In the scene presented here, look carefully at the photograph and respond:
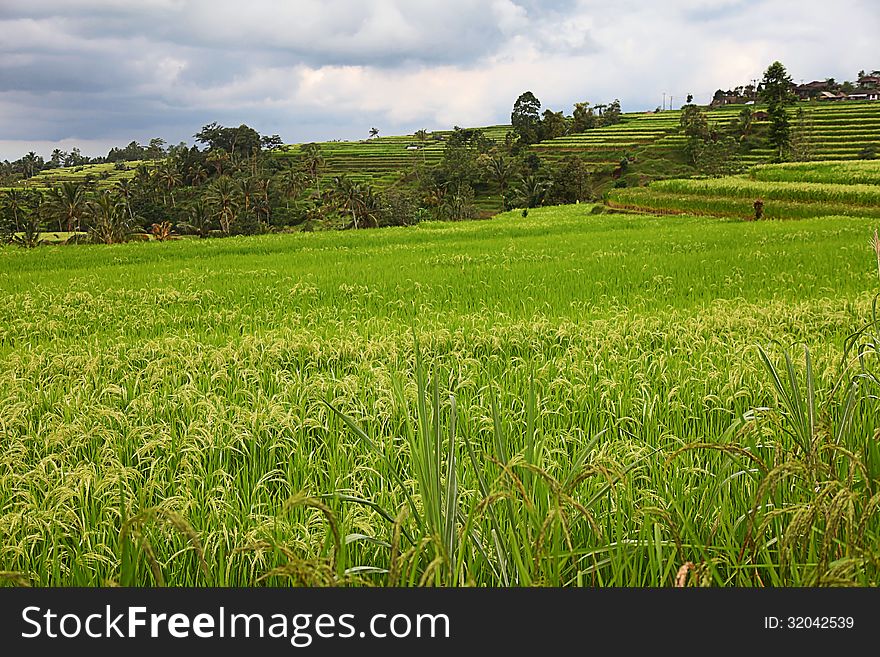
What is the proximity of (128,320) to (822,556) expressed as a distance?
713 centimetres

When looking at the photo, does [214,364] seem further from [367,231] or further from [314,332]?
[367,231]

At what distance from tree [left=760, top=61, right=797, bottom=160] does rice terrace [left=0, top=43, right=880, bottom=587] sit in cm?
2895

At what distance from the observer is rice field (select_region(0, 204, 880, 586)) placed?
1872 millimetres

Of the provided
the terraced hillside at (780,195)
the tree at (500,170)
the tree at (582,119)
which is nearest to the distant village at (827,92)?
the tree at (582,119)

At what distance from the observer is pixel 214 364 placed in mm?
5020

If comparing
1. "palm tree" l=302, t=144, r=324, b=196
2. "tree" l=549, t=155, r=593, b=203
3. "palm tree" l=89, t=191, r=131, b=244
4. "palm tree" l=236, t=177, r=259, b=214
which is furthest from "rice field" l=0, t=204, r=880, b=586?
"palm tree" l=302, t=144, r=324, b=196

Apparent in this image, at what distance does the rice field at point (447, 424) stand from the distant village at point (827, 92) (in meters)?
80.8

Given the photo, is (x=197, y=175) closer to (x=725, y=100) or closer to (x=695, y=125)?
(x=695, y=125)

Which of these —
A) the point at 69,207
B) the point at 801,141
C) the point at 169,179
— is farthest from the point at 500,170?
the point at 69,207

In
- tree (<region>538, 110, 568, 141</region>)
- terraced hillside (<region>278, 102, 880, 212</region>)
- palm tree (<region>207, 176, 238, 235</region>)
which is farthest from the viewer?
tree (<region>538, 110, 568, 141</region>)

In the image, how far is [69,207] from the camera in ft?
123

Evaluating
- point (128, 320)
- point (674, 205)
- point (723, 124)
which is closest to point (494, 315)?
point (128, 320)

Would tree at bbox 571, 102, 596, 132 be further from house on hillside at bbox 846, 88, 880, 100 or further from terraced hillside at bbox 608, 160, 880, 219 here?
terraced hillside at bbox 608, 160, 880, 219

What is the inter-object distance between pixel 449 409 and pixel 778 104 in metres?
54.4
